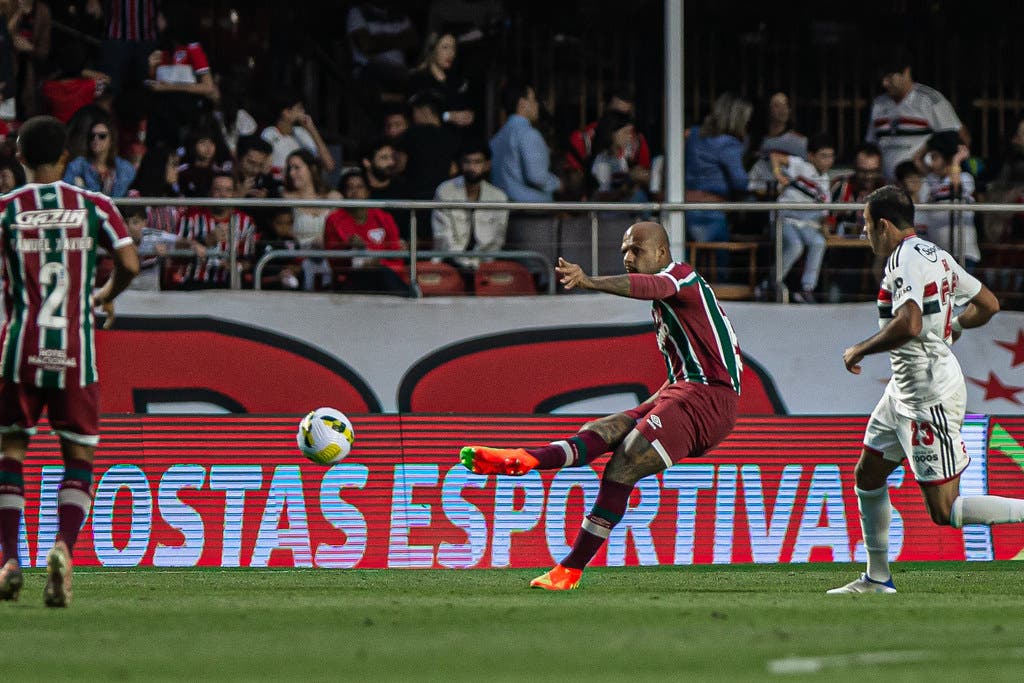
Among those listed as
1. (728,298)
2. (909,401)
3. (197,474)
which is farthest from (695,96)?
(909,401)

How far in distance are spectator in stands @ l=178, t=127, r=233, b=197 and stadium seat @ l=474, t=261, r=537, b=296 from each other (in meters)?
2.28

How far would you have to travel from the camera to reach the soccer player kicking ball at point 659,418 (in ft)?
27.5

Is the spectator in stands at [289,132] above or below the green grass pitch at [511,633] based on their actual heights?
above

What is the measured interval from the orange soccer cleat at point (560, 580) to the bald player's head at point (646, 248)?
157cm

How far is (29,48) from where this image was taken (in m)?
14.5

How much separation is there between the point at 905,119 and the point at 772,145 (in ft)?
3.94

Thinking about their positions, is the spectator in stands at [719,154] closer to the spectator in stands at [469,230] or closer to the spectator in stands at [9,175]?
the spectator in stands at [469,230]

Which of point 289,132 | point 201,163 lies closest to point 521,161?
point 289,132

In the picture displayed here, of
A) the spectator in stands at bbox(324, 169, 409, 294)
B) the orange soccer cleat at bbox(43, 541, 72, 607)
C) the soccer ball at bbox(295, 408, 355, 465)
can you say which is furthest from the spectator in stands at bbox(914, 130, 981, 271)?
the orange soccer cleat at bbox(43, 541, 72, 607)

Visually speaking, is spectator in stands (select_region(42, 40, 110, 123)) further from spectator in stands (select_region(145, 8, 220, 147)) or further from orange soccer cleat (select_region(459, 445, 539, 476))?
orange soccer cleat (select_region(459, 445, 539, 476))

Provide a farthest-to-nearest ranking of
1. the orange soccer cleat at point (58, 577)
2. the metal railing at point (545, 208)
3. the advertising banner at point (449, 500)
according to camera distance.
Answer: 1. the metal railing at point (545, 208)
2. the advertising banner at point (449, 500)
3. the orange soccer cleat at point (58, 577)

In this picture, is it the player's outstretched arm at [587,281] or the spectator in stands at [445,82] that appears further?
the spectator in stands at [445,82]

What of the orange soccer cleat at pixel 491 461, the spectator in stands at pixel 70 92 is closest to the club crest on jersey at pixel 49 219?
the orange soccer cleat at pixel 491 461

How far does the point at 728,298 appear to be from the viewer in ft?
45.1
